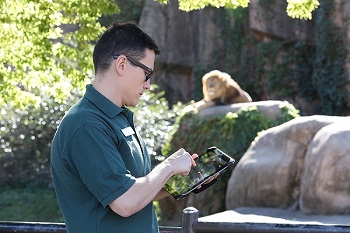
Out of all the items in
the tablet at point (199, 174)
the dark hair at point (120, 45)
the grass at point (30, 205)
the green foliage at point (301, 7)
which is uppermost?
the green foliage at point (301, 7)

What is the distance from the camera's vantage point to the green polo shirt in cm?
261

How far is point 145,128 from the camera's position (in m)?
17.6

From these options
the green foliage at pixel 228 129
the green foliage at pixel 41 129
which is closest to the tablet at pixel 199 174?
the green foliage at pixel 228 129

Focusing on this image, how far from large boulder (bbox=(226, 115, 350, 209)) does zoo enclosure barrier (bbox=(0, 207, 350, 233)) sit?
5643mm

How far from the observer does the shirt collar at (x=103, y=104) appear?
2752 millimetres

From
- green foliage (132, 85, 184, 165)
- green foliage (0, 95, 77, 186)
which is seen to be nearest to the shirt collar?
green foliage (132, 85, 184, 165)

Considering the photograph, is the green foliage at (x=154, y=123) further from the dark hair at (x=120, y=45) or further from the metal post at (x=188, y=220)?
the dark hair at (x=120, y=45)

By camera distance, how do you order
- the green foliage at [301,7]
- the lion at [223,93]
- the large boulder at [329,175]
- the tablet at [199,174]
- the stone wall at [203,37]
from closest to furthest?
the tablet at [199,174] < the green foliage at [301,7] < the large boulder at [329,175] < the lion at [223,93] < the stone wall at [203,37]

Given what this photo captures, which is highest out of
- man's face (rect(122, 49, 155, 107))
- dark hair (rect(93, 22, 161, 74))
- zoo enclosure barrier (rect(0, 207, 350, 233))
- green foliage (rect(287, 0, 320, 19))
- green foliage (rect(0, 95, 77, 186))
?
green foliage (rect(287, 0, 320, 19))

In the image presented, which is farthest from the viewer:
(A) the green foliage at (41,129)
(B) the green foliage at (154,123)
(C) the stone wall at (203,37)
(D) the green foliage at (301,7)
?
(C) the stone wall at (203,37)

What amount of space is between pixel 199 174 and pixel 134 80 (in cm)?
43

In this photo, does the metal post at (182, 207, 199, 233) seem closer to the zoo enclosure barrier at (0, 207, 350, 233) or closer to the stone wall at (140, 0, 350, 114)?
the zoo enclosure barrier at (0, 207, 350, 233)

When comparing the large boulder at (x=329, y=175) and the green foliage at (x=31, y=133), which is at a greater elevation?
the large boulder at (x=329, y=175)

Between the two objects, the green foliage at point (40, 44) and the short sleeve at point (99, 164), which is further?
the green foliage at point (40, 44)
